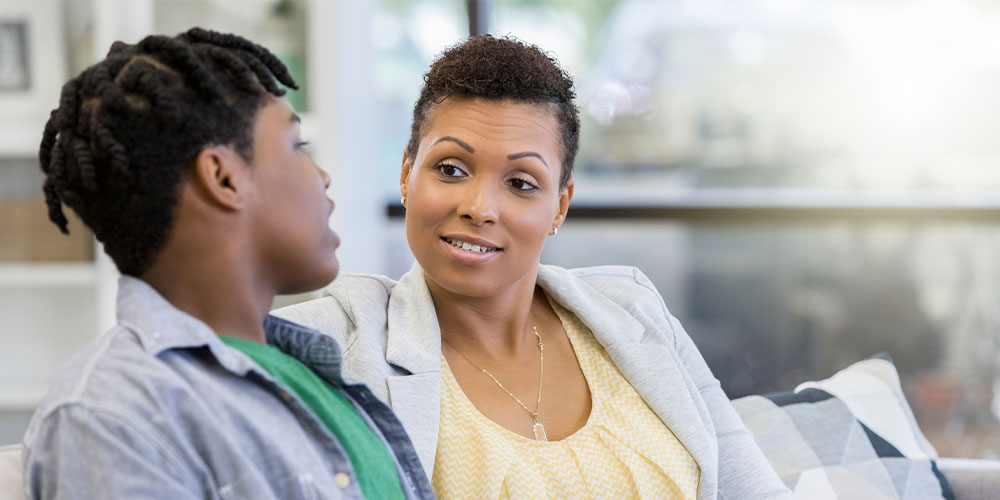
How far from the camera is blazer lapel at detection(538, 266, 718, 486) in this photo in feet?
4.64

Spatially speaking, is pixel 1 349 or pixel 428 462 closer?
pixel 428 462

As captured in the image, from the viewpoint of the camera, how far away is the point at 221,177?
0.90 m

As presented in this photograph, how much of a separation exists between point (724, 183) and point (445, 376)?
2.17 metres

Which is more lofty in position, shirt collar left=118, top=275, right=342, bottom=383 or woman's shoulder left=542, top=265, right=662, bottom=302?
shirt collar left=118, top=275, right=342, bottom=383

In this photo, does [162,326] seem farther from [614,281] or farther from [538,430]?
[614,281]

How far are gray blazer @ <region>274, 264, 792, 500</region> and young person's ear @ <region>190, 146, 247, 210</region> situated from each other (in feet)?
1.15

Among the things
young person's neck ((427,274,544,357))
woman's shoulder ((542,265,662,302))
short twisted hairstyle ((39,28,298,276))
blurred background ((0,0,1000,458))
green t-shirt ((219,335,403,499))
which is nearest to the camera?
short twisted hairstyle ((39,28,298,276))

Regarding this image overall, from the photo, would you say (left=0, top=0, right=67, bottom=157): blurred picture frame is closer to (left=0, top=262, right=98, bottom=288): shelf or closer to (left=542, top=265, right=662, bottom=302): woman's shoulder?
(left=0, top=262, right=98, bottom=288): shelf

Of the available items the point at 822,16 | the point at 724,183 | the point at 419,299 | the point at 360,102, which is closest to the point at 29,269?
the point at 360,102

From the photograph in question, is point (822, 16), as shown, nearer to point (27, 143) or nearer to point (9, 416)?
point (27, 143)

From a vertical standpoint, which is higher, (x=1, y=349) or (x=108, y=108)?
(x=108, y=108)

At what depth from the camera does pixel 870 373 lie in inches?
71.6

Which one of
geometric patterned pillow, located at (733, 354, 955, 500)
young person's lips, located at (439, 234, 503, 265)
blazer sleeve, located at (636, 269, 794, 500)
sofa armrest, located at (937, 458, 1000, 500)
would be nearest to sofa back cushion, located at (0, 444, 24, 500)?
young person's lips, located at (439, 234, 503, 265)

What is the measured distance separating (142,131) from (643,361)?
852mm
